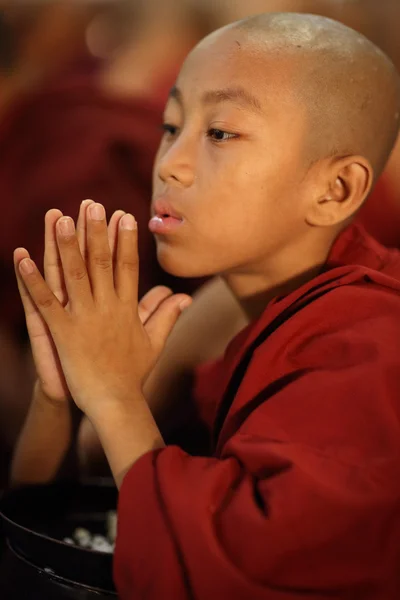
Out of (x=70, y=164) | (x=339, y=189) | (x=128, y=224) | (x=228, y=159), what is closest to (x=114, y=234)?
(x=128, y=224)

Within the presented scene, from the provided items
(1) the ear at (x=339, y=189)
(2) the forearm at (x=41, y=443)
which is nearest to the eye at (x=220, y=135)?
(1) the ear at (x=339, y=189)

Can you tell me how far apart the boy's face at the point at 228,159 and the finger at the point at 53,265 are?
0.14 metres

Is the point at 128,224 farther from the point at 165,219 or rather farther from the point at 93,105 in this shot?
the point at 93,105

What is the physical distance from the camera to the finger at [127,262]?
69 centimetres

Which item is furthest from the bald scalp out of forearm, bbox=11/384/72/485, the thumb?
forearm, bbox=11/384/72/485

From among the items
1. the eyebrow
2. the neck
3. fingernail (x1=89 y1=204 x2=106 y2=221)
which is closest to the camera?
fingernail (x1=89 y1=204 x2=106 y2=221)

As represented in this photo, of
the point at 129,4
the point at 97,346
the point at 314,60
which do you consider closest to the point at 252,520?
the point at 97,346

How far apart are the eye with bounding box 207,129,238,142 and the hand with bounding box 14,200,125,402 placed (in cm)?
14

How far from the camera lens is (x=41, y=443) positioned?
0.88m

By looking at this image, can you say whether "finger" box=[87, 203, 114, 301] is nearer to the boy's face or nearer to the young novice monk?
the young novice monk

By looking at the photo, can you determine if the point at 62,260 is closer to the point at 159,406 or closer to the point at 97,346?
the point at 97,346

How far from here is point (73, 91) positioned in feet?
4.25

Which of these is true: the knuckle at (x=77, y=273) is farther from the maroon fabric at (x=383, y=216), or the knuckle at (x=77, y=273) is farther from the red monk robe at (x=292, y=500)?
the maroon fabric at (x=383, y=216)

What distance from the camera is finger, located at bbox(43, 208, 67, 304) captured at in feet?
2.31
